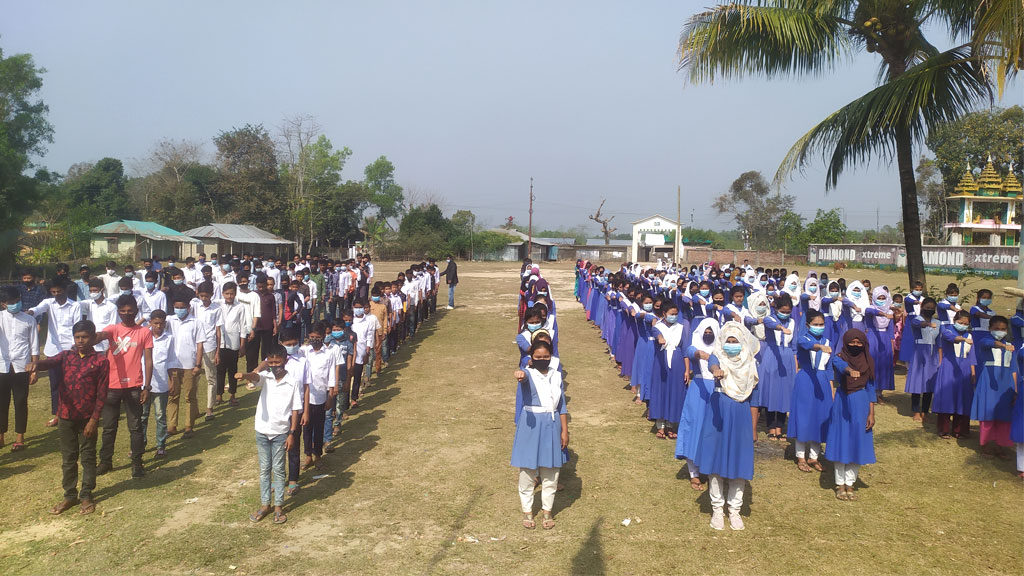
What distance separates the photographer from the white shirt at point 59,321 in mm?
7457

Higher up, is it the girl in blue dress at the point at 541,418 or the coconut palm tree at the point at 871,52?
the coconut palm tree at the point at 871,52

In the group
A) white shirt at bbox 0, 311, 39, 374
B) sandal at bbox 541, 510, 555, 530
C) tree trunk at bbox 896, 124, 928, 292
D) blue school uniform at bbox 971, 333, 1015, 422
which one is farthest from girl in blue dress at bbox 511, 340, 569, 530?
tree trunk at bbox 896, 124, 928, 292

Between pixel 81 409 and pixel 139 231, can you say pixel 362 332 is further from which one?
pixel 139 231

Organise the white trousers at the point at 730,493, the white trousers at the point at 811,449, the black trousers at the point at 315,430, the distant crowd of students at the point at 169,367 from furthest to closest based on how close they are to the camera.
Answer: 1. the white trousers at the point at 811,449
2. the black trousers at the point at 315,430
3. the distant crowd of students at the point at 169,367
4. the white trousers at the point at 730,493

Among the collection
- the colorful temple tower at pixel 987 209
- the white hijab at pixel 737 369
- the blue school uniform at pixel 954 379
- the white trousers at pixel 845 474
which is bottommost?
the white trousers at pixel 845 474

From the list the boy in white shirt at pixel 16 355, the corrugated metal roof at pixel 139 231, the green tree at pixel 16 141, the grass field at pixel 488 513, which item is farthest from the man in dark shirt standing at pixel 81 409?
the corrugated metal roof at pixel 139 231

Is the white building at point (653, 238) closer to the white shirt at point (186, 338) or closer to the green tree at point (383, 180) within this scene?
the green tree at point (383, 180)

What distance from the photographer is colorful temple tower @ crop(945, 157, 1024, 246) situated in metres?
34.8

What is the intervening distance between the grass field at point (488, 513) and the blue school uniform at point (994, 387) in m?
0.55

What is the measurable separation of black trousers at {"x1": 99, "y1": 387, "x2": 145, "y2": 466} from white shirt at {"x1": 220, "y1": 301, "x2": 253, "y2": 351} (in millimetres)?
2249

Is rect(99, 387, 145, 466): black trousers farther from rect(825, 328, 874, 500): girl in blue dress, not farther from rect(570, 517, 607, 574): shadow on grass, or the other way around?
rect(825, 328, 874, 500): girl in blue dress

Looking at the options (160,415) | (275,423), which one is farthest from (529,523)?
(160,415)

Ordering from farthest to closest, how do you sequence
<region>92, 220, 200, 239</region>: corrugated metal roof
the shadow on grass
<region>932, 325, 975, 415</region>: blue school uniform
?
<region>92, 220, 200, 239</region>: corrugated metal roof
<region>932, 325, 975, 415</region>: blue school uniform
the shadow on grass

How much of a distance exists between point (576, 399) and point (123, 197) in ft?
188
